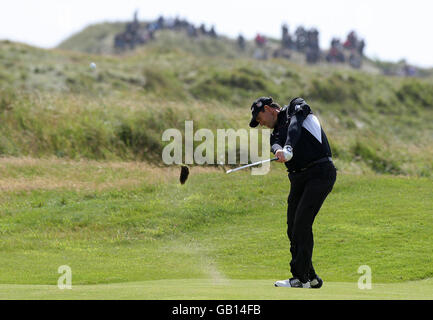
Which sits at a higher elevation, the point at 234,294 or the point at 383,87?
the point at 383,87

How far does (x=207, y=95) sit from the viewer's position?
5394 cm

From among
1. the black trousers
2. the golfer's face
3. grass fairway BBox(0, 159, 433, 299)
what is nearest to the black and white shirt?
the black trousers

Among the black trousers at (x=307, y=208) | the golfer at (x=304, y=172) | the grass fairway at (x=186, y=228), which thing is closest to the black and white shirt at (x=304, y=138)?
the golfer at (x=304, y=172)

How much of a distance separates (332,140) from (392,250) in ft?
51.7

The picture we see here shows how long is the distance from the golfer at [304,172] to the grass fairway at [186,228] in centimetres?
110

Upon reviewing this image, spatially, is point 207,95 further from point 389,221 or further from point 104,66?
point 389,221

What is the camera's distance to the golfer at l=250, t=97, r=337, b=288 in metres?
10.1

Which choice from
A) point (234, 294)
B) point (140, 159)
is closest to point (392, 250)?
point (234, 294)

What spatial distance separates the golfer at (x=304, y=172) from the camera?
398 inches

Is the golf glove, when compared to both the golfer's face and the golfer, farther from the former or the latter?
the golfer's face

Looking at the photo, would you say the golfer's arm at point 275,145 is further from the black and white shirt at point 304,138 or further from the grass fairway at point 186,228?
the grass fairway at point 186,228

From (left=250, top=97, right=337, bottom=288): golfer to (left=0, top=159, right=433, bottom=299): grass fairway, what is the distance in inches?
43.4

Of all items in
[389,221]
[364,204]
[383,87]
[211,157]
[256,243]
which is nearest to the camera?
[256,243]
